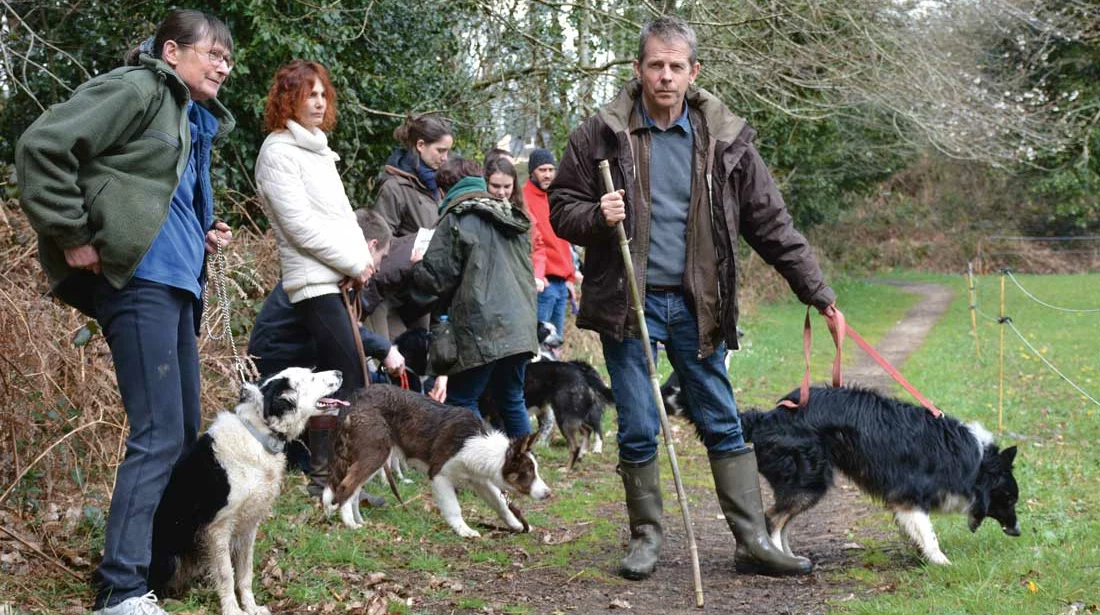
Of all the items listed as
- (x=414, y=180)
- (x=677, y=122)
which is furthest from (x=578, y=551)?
(x=414, y=180)

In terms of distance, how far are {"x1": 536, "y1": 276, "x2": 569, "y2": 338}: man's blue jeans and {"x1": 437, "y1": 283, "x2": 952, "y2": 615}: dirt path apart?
9.78ft

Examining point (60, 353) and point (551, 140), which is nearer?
point (60, 353)

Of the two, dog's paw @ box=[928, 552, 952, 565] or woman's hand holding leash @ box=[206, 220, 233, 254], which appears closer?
woman's hand holding leash @ box=[206, 220, 233, 254]

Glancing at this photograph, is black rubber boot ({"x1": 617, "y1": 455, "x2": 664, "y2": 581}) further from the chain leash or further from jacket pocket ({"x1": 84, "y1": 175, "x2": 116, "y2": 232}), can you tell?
jacket pocket ({"x1": 84, "y1": 175, "x2": 116, "y2": 232})

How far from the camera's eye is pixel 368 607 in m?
4.35

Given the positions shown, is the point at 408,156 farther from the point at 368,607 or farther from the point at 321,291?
the point at 368,607

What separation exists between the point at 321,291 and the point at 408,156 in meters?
2.10

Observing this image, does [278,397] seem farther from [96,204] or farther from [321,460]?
[321,460]

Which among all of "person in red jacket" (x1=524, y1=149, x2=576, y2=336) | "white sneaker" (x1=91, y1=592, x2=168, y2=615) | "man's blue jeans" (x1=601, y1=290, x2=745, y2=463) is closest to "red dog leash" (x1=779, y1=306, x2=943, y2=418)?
"man's blue jeans" (x1=601, y1=290, x2=745, y2=463)

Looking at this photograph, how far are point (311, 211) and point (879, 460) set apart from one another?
305cm

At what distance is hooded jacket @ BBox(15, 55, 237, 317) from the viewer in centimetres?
341

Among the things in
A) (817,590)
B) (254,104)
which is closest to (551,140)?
(254,104)

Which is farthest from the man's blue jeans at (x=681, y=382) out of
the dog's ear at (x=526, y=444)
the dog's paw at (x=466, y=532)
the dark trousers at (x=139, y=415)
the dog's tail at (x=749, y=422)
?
the dark trousers at (x=139, y=415)

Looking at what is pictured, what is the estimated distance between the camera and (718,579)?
4957mm
